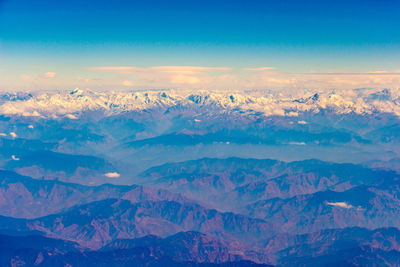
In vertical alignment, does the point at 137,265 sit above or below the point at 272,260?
above

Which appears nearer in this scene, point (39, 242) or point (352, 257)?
point (352, 257)

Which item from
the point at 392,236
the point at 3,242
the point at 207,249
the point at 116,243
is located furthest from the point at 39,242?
the point at 392,236

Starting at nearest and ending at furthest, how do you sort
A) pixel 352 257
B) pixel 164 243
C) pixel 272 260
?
pixel 352 257
pixel 164 243
pixel 272 260

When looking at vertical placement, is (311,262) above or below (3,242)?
below

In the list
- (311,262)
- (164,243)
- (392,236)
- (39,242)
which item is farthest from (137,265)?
(392,236)

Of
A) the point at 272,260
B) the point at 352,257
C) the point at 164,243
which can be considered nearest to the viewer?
the point at 352,257

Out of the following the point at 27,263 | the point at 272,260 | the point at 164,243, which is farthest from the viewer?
the point at 272,260

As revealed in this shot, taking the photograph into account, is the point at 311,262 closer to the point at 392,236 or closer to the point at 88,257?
the point at 392,236

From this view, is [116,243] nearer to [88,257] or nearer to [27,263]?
[88,257]

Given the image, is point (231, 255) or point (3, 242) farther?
point (231, 255)
